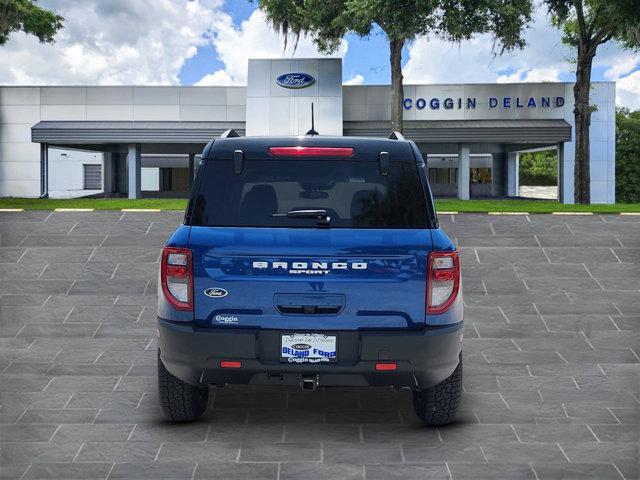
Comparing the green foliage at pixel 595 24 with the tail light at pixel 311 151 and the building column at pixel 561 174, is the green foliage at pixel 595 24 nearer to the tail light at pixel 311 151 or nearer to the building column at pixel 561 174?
the building column at pixel 561 174

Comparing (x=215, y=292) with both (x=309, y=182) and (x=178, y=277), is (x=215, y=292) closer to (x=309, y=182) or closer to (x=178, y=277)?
(x=178, y=277)

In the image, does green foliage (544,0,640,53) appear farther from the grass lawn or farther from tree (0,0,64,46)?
tree (0,0,64,46)

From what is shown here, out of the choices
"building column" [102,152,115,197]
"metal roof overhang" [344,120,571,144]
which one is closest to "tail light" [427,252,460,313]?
"metal roof overhang" [344,120,571,144]

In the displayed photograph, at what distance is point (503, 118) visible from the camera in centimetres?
3922

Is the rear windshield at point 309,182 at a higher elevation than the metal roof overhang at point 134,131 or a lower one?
lower

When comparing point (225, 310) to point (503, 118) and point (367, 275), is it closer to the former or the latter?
point (367, 275)

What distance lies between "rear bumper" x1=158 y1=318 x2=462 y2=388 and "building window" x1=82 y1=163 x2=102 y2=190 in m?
55.3

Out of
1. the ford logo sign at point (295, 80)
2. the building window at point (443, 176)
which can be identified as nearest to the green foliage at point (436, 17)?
the ford logo sign at point (295, 80)

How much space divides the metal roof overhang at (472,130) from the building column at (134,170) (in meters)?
10.8

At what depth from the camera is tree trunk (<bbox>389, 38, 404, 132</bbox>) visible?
103 feet

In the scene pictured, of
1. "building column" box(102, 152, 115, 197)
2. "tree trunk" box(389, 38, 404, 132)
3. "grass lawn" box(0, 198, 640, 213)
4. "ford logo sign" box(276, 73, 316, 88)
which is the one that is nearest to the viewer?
"grass lawn" box(0, 198, 640, 213)

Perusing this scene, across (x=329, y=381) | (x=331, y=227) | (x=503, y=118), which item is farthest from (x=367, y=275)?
(x=503, y=118)

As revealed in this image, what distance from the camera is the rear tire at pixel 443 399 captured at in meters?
6.01

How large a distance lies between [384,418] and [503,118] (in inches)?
1365
